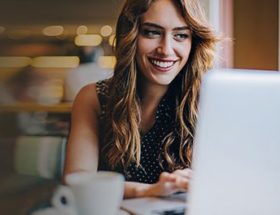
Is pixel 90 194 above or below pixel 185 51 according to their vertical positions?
below

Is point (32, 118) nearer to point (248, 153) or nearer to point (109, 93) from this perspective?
point (109, 93)

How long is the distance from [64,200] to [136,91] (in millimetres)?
304

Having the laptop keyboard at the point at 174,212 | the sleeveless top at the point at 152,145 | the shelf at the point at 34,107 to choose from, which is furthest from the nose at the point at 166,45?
the laptop keyboard at the point at 174,212

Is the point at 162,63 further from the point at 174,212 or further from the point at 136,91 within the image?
the point at 174,212

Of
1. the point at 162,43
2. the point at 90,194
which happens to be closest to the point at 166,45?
the point at 162,43

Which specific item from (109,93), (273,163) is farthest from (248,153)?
(109,93)

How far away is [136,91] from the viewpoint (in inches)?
44.7

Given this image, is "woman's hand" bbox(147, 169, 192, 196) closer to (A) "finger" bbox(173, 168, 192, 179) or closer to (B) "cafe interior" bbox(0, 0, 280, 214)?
(A) "finger" bbox(173, 168, 192, 179)

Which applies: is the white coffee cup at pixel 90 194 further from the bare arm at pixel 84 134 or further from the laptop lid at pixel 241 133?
the laptop lid at pixel 241 133

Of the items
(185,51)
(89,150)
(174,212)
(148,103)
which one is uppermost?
(185,51)

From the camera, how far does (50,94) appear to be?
1066mm

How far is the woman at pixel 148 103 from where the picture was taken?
43.5 inches

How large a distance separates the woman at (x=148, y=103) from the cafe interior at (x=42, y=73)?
3cm

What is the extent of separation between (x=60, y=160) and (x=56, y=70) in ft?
0.67
